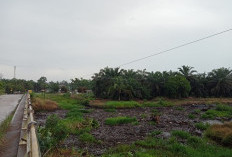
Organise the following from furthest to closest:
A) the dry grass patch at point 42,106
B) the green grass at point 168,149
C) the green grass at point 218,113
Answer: the dry grass patch at point 42,106
the green grass at point 218,113
the green grass at point 168,149

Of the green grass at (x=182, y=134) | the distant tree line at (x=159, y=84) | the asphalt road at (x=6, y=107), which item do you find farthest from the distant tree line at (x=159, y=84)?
the green grass at (x=182, y=134)

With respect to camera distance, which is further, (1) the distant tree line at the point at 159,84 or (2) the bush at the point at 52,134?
(1) the distant tree line at the point at 159,84

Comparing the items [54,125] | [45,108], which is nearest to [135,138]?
[54,125]

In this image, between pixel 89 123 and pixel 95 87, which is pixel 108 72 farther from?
pixel 89 123

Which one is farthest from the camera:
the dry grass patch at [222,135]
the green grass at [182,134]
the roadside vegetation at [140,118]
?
the green grass at [182,134]

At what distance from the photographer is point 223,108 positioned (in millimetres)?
17000

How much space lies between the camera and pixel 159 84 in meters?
28.3

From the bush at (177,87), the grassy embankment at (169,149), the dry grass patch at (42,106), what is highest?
the bush at (177,87)

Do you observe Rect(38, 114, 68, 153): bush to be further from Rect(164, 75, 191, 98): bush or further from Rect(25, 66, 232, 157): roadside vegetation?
Rect(164, 75, 191, 98): bush

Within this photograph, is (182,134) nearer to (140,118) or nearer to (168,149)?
(168,149)

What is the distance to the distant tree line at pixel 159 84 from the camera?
2583 centimetres

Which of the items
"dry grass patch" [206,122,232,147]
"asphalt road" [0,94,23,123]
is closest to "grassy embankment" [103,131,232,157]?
"dry grass patch" [206,122,232,147]

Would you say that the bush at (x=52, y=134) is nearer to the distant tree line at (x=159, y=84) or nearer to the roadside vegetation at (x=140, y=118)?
the roadside vegetation at (x=140, y=118)

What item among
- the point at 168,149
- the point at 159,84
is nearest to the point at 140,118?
the point at 168,149
